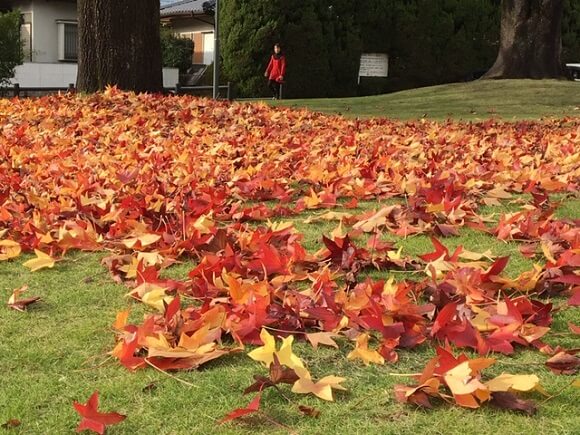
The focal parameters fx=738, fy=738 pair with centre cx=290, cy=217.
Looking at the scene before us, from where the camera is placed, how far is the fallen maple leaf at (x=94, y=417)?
1.85 metres

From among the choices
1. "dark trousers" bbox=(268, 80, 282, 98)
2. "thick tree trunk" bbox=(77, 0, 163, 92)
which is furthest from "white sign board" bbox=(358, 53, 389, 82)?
"thick tree trunk" bbox=(77, 0, 163, 92)

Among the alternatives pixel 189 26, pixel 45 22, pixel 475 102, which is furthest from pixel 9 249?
pixel 189 26

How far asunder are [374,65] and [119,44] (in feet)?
52.8

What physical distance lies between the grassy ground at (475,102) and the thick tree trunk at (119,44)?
3489 mm

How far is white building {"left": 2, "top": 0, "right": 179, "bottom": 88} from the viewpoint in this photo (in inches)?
1133

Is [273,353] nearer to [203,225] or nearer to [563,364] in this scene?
[563,364]

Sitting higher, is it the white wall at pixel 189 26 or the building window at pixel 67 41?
the white wall at pixel 189 26

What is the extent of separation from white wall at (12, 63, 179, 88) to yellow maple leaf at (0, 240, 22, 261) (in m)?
24.8

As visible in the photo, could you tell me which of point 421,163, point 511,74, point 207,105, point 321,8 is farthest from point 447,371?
point 321,8

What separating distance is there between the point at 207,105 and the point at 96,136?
2949mm

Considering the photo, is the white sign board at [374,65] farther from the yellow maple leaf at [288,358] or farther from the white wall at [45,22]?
the yellow maple leaf at [288,358]

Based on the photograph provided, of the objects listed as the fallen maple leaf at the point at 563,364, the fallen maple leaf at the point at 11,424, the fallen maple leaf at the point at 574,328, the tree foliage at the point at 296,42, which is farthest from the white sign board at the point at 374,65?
the fallen maple leaf at the point at 11,424

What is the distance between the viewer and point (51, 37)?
98.5 feet

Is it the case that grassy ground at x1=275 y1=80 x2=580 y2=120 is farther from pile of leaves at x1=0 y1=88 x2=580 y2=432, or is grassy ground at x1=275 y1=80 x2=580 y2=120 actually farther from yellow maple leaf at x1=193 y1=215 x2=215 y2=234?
yellow maple leaf at x1=193 y1=215 x2=215 y2=234
